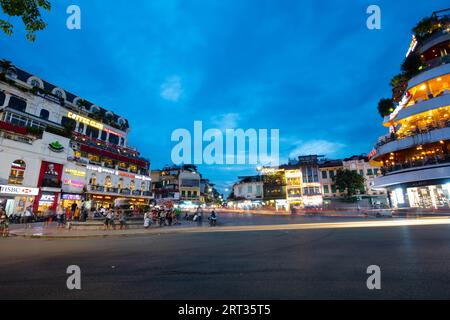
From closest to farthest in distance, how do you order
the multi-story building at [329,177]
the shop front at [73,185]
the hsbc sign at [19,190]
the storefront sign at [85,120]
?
1. the hsbc sign at [19,190]
2. the shop front at [73,185]
3. the storefront sign at [85,120]
4. the multi-story building at [329,177]

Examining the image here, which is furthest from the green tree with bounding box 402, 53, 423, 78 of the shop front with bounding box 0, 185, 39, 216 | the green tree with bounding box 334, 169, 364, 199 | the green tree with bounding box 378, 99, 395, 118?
the shop front with bounding box 0, 185, 39, 216

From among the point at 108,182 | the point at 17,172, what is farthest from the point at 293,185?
the point at 17,172

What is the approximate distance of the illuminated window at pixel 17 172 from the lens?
27.8 metres

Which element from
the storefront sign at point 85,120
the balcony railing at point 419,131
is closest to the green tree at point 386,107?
the balcony railing at point 419,131

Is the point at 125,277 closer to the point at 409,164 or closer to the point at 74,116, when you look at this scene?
the point at 409,164

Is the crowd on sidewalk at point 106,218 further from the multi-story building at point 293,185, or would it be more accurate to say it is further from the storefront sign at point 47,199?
the multi-story building at point 293,185

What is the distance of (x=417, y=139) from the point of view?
31.9m

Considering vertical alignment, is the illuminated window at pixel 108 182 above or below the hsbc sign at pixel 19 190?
above

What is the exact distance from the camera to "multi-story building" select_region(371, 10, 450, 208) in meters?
29.5

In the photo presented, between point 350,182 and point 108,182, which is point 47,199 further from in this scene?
point 350,182

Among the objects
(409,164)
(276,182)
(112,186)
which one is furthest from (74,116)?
(409,164)

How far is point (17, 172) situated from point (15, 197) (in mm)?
3291

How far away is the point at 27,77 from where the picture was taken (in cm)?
3803

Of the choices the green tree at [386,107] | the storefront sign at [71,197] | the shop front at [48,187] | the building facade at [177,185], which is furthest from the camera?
the building facade at [177,185]
